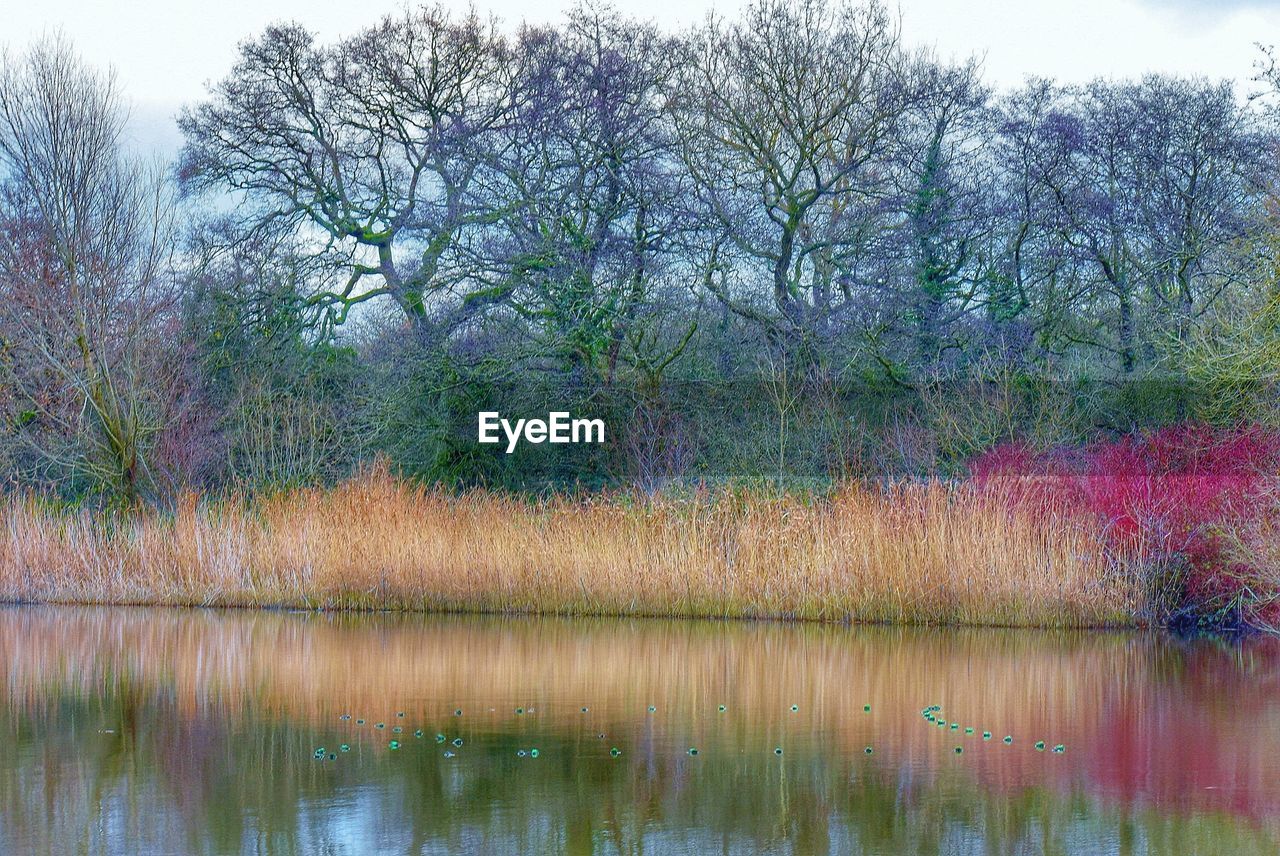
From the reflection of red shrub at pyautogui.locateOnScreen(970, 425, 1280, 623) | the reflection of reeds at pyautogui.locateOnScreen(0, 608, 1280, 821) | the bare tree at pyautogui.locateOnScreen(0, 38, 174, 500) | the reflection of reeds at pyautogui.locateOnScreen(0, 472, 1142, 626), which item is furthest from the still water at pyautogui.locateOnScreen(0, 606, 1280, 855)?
the bare tree at pyautogui.locateOnScreen(0, 38, 174, 500)

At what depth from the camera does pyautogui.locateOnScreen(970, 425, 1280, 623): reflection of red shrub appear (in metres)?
15.1

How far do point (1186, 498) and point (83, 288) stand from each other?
15275 mm

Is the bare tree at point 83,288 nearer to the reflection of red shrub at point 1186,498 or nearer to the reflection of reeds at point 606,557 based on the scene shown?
the reflection of reeds at point 606,557

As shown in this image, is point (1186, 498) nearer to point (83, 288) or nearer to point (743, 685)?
point (743, 685)

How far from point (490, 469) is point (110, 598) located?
8478 millimetres

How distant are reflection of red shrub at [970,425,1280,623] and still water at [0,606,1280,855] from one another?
106 cm

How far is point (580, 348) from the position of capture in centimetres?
2466

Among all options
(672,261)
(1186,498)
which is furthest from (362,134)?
(1186,498)

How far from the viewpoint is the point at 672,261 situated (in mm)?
24984

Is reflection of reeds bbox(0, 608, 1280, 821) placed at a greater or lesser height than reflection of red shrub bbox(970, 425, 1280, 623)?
lesser

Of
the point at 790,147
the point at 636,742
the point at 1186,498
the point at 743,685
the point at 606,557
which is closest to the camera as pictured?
the point at 636,742

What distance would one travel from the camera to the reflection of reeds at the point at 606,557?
15.3 meters

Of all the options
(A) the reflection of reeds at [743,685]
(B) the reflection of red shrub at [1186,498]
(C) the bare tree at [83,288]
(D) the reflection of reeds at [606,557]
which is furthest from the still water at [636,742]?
(C) the bare tree at [83,288]

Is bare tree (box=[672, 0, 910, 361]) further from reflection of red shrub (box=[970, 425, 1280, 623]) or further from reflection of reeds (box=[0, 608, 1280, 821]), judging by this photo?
reflection of reeds (box=[0, 608, 1280, 821])
